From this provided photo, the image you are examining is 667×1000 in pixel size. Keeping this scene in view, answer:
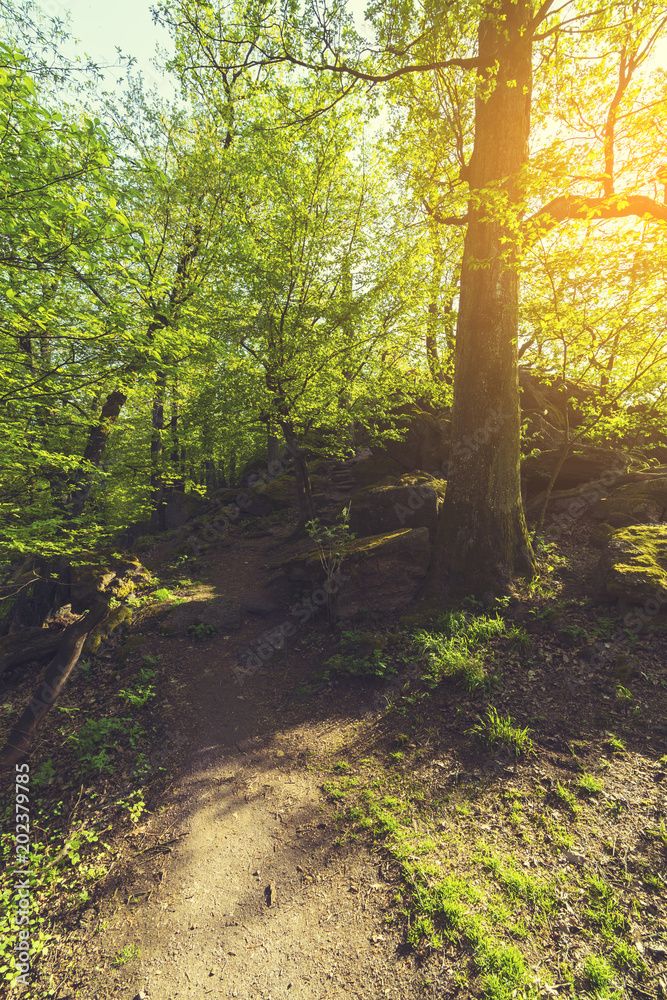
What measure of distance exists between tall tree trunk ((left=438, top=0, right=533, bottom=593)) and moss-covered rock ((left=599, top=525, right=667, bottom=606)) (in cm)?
130

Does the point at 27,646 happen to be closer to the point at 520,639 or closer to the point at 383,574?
the point at 383,574

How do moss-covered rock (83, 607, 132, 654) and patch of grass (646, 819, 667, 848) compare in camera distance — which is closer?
patch of grass (646, 819, 667, 848)

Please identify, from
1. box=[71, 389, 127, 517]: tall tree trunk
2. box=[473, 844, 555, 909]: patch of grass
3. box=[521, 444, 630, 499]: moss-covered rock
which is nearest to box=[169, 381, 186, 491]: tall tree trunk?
box=[71, 389, 127, 517]: tall tree trunk

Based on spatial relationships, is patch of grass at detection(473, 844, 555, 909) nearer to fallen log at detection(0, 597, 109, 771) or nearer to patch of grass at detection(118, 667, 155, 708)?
patch of grass at detection(118, 667, 155, 708)

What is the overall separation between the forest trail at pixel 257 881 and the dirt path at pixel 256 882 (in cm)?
1

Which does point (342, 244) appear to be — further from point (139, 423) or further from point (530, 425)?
point (139, 423)

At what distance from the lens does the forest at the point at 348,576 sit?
11.2 ft

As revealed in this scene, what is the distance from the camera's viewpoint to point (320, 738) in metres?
5.61

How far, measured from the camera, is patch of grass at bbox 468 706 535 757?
179 inches

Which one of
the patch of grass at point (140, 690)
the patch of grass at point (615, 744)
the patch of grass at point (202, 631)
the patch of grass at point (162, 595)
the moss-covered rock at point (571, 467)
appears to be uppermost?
the moss-covered rock at point (571, 467)

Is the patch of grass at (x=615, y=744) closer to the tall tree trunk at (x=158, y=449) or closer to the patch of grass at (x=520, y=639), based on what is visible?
the patch of grass at (x=520, y=639)

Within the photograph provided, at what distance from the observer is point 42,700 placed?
592cm

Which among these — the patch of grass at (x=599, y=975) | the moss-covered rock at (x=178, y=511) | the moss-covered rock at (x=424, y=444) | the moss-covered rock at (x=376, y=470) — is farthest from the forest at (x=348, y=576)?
the moss-covered rock at (x=178, y=511)

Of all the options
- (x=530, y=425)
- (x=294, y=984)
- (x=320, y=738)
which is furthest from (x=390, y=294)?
(x=294, y=984)
